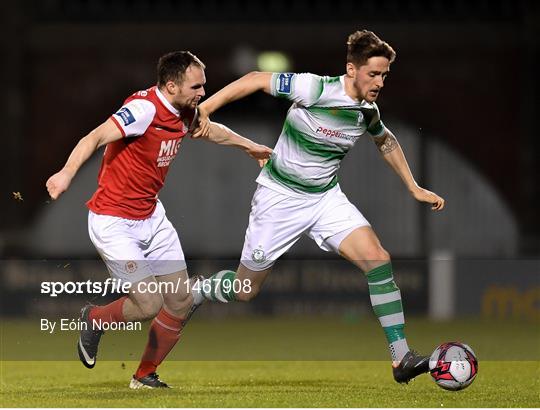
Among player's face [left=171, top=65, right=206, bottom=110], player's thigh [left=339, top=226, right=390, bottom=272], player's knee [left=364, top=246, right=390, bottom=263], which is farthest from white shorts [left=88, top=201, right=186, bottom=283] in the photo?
player's knee [left=364, top=246, right=390, bottom=263]

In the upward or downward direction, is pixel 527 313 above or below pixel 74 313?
below

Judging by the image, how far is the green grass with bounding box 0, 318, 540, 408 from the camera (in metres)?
8.28

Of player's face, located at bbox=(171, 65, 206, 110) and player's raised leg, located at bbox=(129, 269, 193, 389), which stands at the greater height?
player's face, located at bbox=(171, 65, 206, 110)

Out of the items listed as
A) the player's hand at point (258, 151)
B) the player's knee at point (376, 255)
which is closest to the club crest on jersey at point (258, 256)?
the player's hand at point (258, 151)

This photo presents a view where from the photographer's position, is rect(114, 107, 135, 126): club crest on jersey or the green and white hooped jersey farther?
the green and white hooped jersey

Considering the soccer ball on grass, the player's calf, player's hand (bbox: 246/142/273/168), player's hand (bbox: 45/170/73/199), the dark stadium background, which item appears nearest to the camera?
player's hand (bbox: 45/170/73/199)

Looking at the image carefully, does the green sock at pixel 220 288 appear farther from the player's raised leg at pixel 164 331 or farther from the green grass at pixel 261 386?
the green grass at pixel 261 386

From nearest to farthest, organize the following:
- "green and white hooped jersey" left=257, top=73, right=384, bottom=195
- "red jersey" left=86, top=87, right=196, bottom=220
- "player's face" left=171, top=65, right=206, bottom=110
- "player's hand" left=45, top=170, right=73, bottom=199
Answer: "player's hand" left=45, top=170, right=73, bottom=199 → "player's face" left=171, top=65, right=206, bottom=110 → "red jersey" left=86, top=87, right=196, bottom=220 → "green and white hooped jersey" left=257, top=73, right=384, bottom=195

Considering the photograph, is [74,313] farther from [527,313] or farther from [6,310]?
[527,313]

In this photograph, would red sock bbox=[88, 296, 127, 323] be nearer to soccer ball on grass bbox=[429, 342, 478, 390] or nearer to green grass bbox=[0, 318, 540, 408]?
green grass bbox=[0, 318, 540, 408]

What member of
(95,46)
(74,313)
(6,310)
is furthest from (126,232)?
(95,46)

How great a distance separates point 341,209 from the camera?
8641 millimetres

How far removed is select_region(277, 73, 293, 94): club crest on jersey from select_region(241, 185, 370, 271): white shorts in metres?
0.78

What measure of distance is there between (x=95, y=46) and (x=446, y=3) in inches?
190
